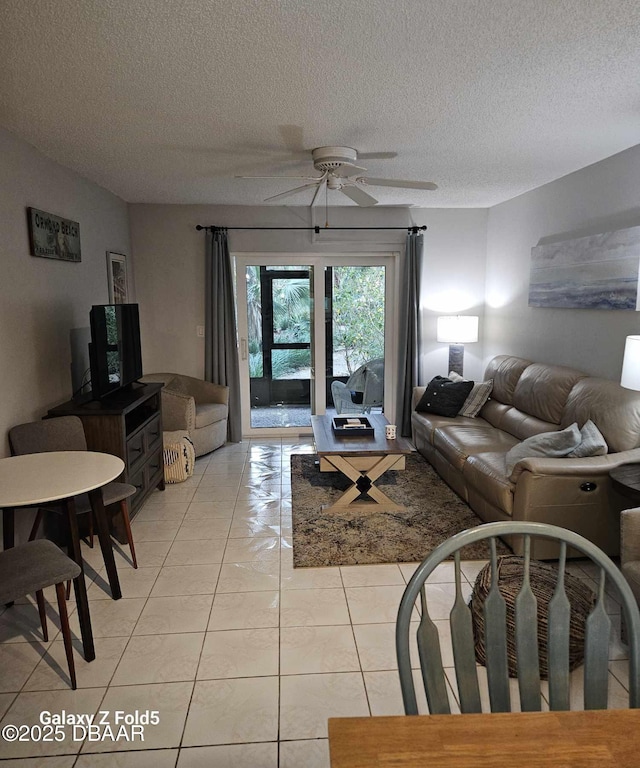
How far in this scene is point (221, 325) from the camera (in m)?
6.03

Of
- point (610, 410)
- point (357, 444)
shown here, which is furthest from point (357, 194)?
point (610, 410)

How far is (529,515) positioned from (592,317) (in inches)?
70.4

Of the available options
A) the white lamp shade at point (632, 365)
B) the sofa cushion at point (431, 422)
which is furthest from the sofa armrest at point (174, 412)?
the white lamp shade at point (632, 365)

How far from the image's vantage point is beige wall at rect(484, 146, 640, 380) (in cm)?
385

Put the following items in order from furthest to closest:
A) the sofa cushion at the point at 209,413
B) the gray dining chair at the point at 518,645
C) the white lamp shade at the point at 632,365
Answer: the sofa cushion at the point at 209,413, the white lamp shade at the point at 632,365, the gray dining chair at the point at 518,645

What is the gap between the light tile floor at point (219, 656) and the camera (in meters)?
2.02

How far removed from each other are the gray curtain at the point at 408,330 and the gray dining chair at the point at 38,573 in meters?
4.38

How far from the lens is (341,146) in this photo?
3.51 meters

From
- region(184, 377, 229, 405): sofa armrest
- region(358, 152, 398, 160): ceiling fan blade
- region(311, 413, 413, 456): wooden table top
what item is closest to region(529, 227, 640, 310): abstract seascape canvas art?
region(358, 152, 398, 160): ceiling fan blade

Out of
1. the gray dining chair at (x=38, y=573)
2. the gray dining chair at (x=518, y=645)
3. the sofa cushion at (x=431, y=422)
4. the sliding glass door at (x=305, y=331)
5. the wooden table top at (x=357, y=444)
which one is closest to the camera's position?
the gray dining chair at (x=518, y=645)

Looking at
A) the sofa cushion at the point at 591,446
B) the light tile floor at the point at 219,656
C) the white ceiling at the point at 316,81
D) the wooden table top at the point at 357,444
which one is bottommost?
the light tile floor at the point at 219,656

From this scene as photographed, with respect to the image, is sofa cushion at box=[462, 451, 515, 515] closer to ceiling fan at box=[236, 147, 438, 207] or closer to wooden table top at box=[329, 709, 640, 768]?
ceiling fan at box=[236, 147, 438, 207]

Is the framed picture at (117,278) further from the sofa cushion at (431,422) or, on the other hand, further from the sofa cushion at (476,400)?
the sofa cushion at (476,400)

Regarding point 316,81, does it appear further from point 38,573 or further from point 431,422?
point 431,422
